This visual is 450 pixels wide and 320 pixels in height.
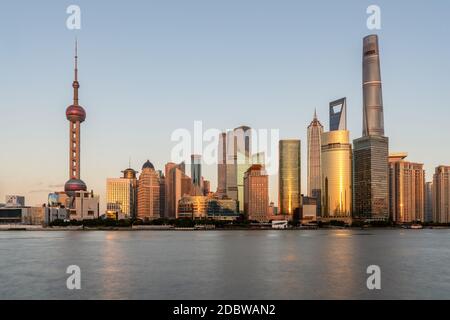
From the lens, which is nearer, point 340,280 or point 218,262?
point 340,280

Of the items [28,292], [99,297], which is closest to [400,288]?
[99,297]

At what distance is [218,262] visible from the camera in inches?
3310
